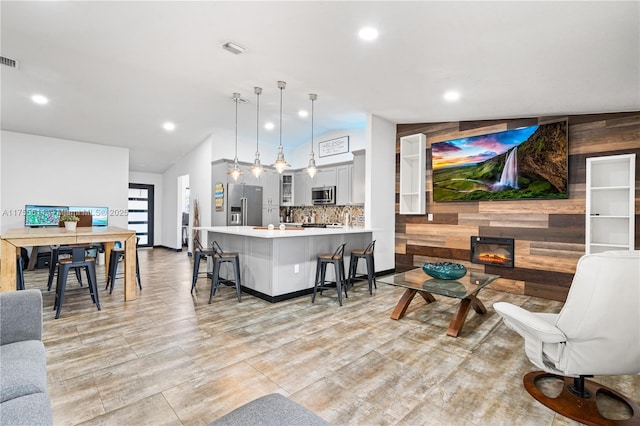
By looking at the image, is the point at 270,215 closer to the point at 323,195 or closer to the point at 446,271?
the point at 323,195

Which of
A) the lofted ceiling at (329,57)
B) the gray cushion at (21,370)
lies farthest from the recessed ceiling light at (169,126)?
the gray cushion at (21,370)

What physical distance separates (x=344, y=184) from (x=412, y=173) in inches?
62.9

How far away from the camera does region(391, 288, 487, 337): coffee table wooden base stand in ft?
10.1

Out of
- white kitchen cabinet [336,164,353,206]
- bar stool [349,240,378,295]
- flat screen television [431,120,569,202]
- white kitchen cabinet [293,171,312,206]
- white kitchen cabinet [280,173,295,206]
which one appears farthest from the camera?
white kitchen cabinet [280,173,295,206]

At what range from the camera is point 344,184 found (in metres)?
6.94

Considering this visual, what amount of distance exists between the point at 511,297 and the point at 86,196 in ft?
29.1

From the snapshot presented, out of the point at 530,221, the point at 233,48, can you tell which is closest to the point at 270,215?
the point at 233,48

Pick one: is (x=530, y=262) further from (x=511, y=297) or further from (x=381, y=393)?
(x=381, y=393)

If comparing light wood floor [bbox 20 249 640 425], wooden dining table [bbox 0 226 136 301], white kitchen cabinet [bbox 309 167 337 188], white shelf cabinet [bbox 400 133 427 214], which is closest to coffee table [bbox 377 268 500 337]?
light wood floor [bbox 20 249 640 425]

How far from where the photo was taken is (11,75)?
14.6 feet

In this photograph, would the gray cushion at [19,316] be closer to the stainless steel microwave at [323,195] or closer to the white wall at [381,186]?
the white wall at [381,186]

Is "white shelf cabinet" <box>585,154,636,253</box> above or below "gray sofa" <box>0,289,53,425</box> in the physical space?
above

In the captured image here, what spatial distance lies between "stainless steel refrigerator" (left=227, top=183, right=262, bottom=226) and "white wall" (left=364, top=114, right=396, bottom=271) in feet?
10.6

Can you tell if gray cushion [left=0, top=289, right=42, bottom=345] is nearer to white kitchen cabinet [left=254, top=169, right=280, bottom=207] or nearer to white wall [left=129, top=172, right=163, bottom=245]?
white kitchen cabinet [left=254, top=169, right=280, bottom=207]
